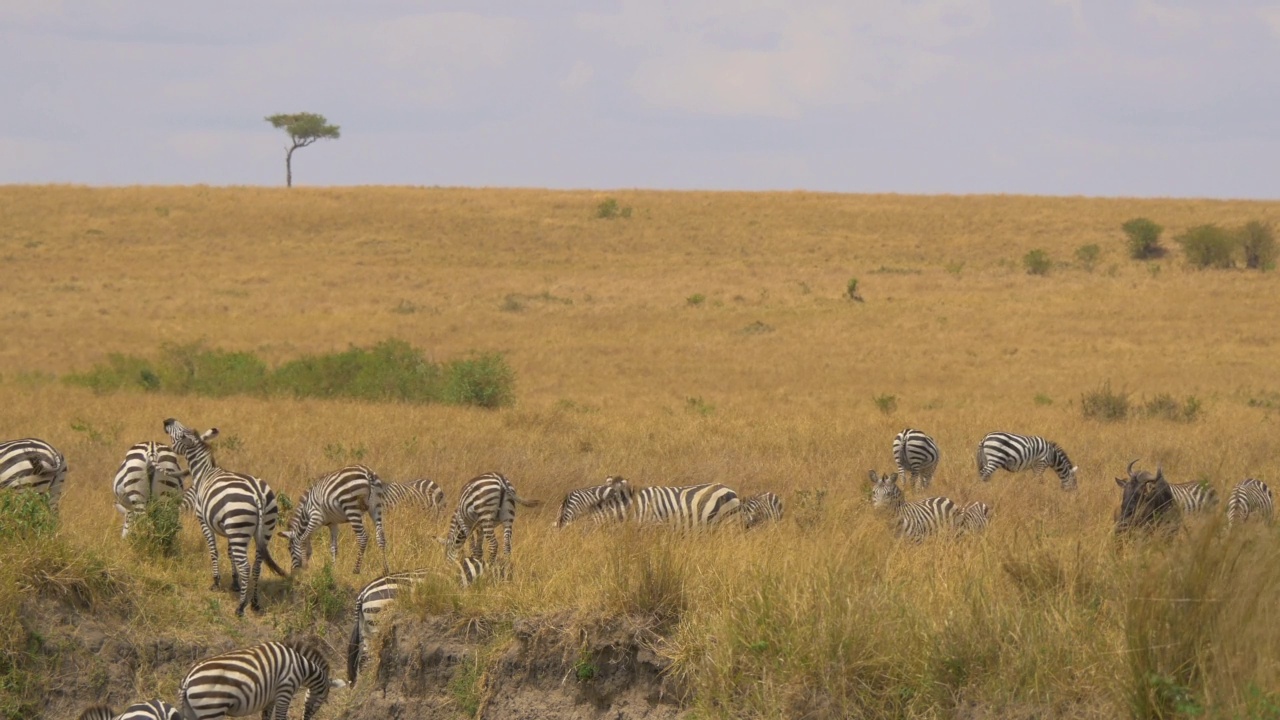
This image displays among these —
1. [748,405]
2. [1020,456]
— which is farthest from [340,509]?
[748,405]

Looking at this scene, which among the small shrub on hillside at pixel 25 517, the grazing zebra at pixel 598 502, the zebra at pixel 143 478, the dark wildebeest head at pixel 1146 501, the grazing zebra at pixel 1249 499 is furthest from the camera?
the grazing zebra at pixel 598 502

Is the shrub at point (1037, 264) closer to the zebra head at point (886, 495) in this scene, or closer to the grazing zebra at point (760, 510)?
the zebra head at point (886, 495)

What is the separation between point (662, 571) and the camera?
28.2ft

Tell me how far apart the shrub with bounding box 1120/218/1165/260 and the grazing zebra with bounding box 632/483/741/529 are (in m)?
56.7

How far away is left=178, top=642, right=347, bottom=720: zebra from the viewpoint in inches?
324

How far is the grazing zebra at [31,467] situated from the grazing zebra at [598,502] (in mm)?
4782

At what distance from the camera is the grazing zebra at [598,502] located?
497 inches

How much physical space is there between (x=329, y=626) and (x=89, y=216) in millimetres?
72438

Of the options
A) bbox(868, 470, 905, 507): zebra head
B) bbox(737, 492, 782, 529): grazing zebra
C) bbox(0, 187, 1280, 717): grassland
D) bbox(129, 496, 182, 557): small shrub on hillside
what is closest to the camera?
bbox(0, 187, 1280, 717): grassland

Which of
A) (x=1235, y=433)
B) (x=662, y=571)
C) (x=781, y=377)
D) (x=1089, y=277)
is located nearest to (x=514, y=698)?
(x=662, y=571)

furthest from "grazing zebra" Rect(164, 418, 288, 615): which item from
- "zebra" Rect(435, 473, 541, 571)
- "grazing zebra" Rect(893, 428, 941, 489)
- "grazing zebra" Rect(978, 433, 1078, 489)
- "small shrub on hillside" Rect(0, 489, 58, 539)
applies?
"grazing zebra" Rect(978, 433, 1078, 489)

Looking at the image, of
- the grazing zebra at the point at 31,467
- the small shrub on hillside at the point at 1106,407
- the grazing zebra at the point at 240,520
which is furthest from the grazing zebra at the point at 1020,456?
the grazing zebra at the point at 31,467

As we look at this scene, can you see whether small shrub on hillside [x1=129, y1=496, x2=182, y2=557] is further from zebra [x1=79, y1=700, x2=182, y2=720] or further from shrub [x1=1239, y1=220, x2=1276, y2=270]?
shrub [x1=1239, y1=220, x2=1276, y2=270]

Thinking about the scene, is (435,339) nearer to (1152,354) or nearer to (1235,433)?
(1152,354)
